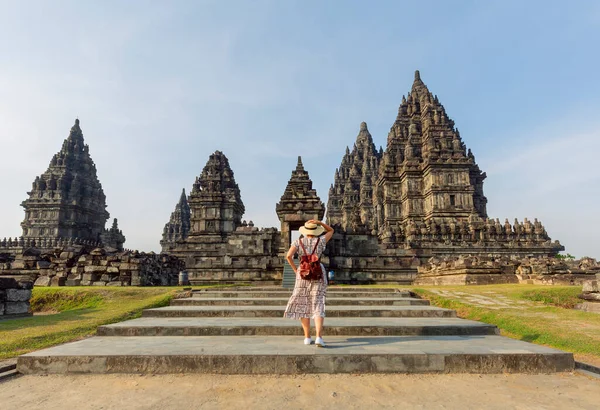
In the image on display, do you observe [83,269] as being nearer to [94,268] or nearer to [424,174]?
[94,268]

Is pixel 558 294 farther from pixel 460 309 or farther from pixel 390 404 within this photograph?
pixel 390 404

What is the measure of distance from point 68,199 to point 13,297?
171 feet

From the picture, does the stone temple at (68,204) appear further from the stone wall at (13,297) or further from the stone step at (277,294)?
the stone step at (277,294)

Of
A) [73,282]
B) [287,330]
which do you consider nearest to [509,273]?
[287,330]

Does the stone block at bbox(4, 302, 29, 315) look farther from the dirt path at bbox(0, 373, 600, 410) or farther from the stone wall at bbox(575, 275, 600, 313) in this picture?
the stone wall at bbox(575, 275, 600, 313)

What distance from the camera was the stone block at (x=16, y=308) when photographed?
875 centimetres

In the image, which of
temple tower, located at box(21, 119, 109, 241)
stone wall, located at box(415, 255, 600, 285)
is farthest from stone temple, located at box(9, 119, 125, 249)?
stone wall, located at box(415, 255, 600, 285)

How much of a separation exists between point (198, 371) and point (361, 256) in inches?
568

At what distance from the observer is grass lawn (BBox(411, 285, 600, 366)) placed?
17.9 ft

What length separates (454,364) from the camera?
4156mm

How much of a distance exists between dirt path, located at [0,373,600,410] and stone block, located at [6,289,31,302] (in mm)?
6433

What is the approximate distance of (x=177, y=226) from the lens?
2771 inches

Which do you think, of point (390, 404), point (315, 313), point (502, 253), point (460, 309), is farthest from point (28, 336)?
point (502, 253)

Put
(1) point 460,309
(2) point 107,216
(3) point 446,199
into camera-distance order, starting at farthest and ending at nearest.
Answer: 1. (2) point 107,216
2. (3) point 446,199
3. (1) point 460,309
